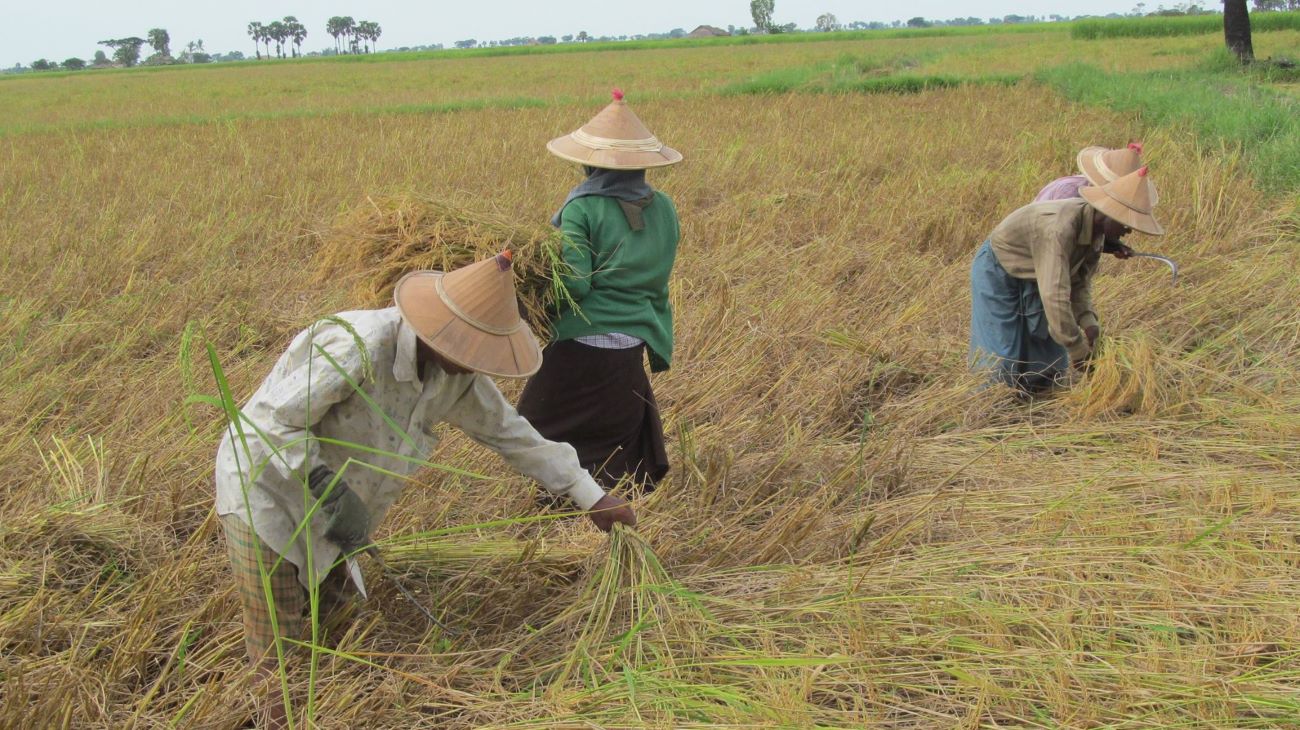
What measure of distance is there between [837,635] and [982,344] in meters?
2.02

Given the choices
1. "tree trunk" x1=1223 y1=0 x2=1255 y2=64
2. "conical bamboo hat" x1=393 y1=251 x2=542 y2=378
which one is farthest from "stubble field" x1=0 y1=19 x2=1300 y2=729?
"tree trunk" x1=1223 y1=0 x2=1255 y2=64

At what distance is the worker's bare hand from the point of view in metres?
2.08

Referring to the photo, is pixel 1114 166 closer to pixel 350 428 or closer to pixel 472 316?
pixel 472 316

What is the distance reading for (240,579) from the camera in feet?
6.18

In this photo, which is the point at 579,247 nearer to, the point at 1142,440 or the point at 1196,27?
the point at 1142,440

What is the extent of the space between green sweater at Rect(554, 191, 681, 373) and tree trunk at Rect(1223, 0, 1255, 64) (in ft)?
50.7

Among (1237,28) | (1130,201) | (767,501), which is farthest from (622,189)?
(1237,28)

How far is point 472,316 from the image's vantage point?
6.02ft

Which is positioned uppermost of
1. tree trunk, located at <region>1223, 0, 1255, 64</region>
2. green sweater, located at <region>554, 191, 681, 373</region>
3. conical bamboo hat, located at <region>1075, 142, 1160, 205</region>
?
tree trunk, located at <region>1223, 0, 1255, 64</region>

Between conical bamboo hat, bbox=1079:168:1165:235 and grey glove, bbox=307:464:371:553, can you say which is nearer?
grey glove, bbox=307:464:371:553

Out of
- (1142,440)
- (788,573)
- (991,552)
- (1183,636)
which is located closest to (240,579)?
(788,573)

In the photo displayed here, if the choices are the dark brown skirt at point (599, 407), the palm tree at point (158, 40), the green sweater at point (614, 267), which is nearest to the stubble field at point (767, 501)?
the dark brown skirt at point (599, 407)

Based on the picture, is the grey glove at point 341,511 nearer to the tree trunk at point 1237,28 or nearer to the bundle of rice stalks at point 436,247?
the bundle of rice stalks at point 436,247

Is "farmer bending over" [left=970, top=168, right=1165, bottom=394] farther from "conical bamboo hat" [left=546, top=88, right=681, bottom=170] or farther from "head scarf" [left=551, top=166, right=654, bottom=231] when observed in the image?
"head scarf" [left=551, top=166, right=654, bottom=231]
